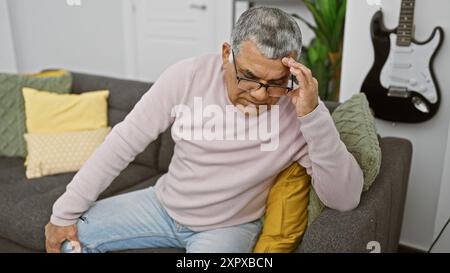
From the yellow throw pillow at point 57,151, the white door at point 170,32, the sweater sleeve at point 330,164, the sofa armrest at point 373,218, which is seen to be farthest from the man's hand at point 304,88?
the white door at point 170,32

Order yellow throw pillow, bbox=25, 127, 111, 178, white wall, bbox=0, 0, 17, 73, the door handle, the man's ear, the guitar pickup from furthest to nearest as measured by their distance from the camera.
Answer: the door handle
white wall, bbox=0, 0, 17, 73
yellow throw pillow, bbox=25, 127, 111, 178
the guitar pickup
the man's ear

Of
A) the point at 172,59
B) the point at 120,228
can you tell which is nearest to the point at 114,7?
the point at 172,59

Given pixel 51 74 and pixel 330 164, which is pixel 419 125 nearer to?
pixel 330 164

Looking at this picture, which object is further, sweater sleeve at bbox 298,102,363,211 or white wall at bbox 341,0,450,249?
white wall at bbox 341,0,450,249

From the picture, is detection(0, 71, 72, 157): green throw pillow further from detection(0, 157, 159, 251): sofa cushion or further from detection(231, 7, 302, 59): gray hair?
detection(231, 7, 302, 59): gray hair

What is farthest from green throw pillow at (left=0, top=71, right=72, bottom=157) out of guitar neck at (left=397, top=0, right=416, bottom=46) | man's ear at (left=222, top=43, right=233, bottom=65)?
guitar neck at (left=397, top=0, right=416, bottom=46)

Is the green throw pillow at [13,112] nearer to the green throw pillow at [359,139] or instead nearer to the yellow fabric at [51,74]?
the yellow fabric at [51,74]

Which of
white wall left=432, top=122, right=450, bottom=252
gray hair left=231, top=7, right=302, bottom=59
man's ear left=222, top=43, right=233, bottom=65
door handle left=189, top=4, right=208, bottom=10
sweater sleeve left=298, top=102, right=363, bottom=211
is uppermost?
door handle left=189, top=4, right=208, bottom=10

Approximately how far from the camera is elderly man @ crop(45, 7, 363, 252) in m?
1.03

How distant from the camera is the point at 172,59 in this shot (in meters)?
3.65

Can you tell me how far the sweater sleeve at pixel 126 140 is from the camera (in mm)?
1159

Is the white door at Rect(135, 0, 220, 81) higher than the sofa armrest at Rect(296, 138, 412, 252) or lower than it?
higher

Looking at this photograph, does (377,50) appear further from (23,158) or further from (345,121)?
(23,158)
